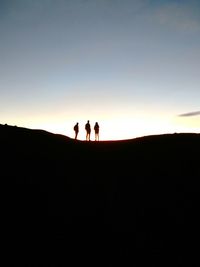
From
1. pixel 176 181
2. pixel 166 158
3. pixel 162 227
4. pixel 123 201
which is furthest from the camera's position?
pixel 166 158

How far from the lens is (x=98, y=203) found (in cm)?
1819

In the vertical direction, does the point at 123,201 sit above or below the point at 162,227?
above

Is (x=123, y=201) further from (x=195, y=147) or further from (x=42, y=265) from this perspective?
(x=195, y=147)

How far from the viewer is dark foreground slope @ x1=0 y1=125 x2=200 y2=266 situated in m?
14.8

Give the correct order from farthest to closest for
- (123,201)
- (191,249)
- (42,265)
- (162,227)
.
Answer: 1. (123,201)
2. (162,227)
3. (191,249)
4. (42,265)

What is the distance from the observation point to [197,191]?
779 inches

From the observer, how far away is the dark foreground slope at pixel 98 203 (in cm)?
1477

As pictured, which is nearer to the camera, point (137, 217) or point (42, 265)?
point (42, 265)

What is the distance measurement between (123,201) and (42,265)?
662 centimetres

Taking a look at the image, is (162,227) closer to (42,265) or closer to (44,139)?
(42,265)

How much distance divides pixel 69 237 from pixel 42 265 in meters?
2.19

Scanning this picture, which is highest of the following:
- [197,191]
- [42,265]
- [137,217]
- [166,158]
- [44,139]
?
[44,139]

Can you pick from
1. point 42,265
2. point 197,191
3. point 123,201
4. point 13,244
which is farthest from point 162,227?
point 13,244

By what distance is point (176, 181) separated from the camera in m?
20.9
